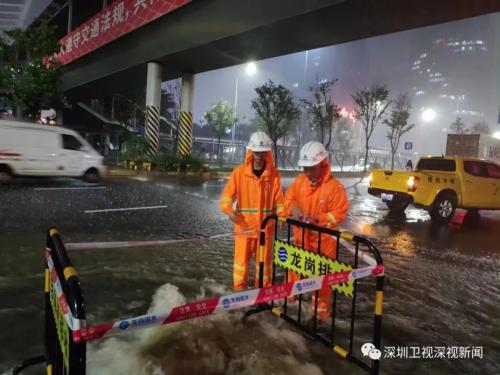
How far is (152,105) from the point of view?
20297 millimetres

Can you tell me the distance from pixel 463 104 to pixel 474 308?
154 m

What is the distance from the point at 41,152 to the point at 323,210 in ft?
37.7

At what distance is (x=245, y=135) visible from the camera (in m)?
70.2

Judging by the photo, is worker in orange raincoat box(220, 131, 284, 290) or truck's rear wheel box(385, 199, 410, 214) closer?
worker in orange raincoat box(220, 131, 284, 290)

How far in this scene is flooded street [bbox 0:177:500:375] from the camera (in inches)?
124

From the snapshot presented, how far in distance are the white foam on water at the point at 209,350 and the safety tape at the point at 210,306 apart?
34.1 inches

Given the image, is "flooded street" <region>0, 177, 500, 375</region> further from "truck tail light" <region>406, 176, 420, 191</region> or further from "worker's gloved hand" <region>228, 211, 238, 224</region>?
"truck tail light" <region>406, 176, 420, 191</region>

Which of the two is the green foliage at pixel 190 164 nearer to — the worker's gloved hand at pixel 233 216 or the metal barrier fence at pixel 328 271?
the worker's gloved hand at pixel 233 216

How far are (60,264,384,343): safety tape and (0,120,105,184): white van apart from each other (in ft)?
40.0

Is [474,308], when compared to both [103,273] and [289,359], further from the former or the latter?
[103,273]

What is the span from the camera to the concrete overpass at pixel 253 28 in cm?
1107

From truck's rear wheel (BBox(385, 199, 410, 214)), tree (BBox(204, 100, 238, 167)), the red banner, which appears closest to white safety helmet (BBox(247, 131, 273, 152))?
truck's rear wheel (BBox(385, 199, 410, 214))

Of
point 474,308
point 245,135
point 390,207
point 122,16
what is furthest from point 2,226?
point 245,135

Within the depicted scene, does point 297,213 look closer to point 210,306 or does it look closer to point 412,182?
point 210,306
